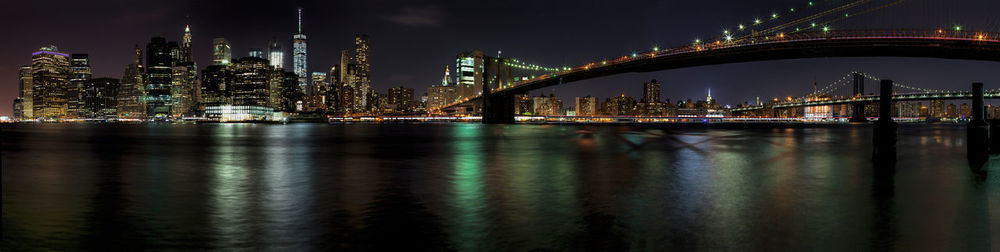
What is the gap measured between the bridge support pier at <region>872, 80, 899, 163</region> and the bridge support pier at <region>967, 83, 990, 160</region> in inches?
102

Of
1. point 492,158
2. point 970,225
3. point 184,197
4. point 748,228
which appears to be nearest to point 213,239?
point 184,197

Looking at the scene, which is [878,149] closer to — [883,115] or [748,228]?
[883,115]

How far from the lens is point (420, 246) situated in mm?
7832

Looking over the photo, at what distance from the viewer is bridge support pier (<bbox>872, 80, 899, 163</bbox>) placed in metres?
24.5

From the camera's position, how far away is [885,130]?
2455cm

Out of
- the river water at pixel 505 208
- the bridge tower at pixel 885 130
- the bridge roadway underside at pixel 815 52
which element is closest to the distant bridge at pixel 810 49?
the bridge roadway underside at pixel 815 52

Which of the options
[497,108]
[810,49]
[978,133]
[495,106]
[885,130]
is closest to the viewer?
[978,133]

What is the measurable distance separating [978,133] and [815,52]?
1254 inches

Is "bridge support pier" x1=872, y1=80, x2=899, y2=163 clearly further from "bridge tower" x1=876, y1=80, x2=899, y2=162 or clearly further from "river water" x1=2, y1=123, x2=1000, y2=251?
"river water" x1=2, y1=123, x2=1000, y2=251

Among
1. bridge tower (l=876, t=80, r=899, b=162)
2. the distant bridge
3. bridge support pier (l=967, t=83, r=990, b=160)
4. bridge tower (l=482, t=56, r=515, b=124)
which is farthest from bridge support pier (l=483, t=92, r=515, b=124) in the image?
bridge support pier (l=967, t=83, r=990, b=160)

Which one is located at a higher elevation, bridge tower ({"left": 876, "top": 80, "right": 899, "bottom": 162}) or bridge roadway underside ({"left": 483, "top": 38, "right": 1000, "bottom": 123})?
bridge roadway underside ({"left": 483, "top": 38, "right": 1000, "bottom": 123})

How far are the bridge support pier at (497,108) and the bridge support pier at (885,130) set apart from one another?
7374cm

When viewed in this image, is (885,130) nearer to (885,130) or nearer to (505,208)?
(885,130)

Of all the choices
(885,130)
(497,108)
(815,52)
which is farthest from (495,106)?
(885,130)
